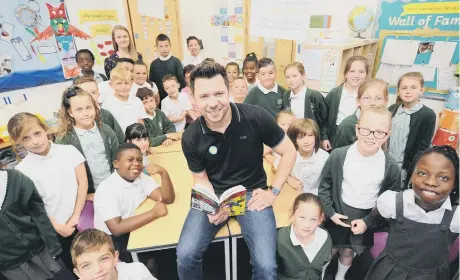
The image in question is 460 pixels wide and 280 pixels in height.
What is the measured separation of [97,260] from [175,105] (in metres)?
2.33

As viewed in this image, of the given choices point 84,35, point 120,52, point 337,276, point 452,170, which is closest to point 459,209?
point 452,170

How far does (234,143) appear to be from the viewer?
5.77ft

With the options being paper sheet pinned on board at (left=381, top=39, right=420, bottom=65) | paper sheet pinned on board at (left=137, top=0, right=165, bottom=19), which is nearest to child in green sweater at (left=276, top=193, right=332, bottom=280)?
Result: paper sheet pinned on board at (left=137, top=0, right=165, bottom=19)

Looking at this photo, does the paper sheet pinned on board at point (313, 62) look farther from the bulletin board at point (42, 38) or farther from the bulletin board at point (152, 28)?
the bulletin board at point (42, 38)

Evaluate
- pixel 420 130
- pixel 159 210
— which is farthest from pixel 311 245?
pixel 420 130

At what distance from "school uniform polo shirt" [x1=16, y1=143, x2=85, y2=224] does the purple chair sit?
9 centimetres

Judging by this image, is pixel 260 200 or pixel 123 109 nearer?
pixel 260 200

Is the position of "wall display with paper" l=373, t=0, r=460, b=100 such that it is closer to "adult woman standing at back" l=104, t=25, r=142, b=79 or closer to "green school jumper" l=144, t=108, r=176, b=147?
"green school jumper" l=144, t=108, r=176, b=147

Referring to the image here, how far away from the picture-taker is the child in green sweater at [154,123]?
9.59ft

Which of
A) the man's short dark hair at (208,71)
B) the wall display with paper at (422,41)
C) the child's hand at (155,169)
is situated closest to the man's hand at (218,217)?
the child's hand at (155,169)

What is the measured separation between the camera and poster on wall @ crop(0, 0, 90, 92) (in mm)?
3414

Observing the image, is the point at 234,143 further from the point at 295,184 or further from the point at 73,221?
the point at 73,221

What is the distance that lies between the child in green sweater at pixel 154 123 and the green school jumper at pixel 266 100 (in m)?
0.91

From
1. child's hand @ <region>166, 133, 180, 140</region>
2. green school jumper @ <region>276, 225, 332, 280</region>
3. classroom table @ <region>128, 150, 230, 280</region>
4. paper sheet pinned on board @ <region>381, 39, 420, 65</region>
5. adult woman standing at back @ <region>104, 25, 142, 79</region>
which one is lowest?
green school jumper @ <region>276, 225, 332, 280</region>
